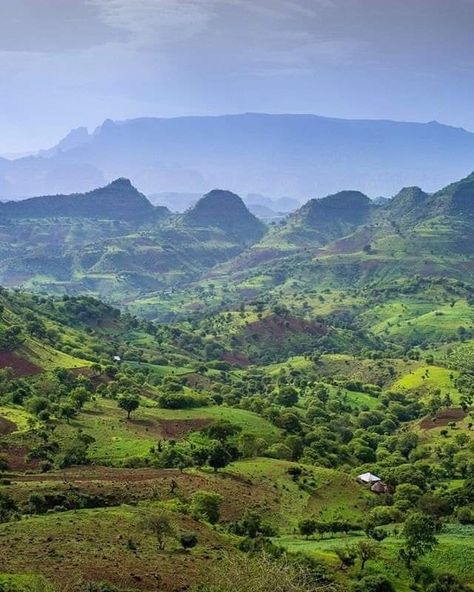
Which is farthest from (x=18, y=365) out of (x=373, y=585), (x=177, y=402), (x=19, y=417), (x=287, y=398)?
(x=373, y=585)

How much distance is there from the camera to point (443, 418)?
15125 centimetres

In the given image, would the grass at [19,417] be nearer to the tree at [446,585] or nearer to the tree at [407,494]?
the tree at [407,494]

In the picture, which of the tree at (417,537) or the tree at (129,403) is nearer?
the tree at (417,537)

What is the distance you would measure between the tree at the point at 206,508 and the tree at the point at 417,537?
→ 20222 mm

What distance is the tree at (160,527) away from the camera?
65.0m

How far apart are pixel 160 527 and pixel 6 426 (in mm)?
49655

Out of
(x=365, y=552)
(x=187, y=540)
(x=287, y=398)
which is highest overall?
(x=187, y=540)

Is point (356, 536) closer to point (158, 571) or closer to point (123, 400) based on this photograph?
point (158, 571)

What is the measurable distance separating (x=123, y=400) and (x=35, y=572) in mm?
65750

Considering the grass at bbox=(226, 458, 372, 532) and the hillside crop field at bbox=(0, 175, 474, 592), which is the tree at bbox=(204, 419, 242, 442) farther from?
the grass at bbox=(226, 458, 372, 532)

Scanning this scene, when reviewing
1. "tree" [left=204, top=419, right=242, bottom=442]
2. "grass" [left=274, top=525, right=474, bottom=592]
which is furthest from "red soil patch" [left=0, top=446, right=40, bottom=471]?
"grass" [left=274, top=525, right=474, bottom=592]

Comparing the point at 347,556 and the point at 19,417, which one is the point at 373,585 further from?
the point at 19,417

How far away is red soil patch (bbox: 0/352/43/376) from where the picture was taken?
486 feet

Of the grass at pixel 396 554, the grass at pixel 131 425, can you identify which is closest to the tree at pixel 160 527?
the grass at pixel 396 554
